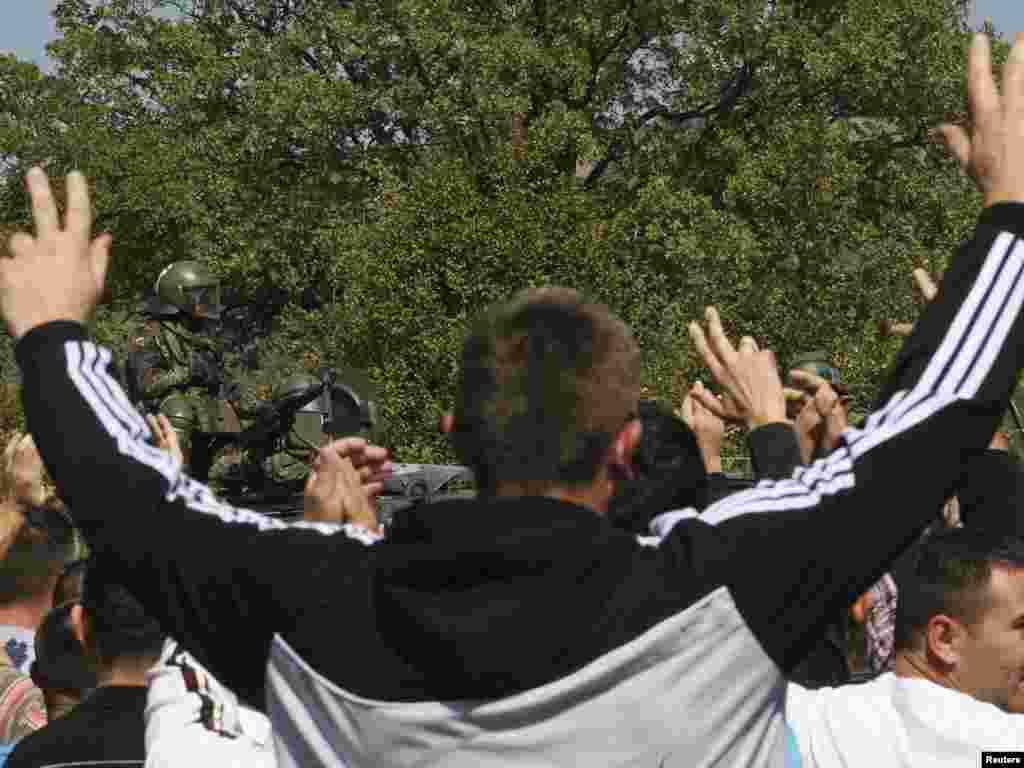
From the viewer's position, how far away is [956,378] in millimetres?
1688

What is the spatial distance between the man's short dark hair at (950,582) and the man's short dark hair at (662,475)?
428mm

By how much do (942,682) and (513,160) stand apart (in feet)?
65.5

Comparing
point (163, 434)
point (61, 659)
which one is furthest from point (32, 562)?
point (163, 434)

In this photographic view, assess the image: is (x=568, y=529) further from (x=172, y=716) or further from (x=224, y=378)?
(x=224, y=378)

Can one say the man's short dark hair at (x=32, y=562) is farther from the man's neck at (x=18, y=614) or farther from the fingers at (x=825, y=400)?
the fingers at (x=825, y=400)

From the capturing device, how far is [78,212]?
1881mm

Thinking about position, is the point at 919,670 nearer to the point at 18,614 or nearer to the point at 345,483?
the point at 345,483

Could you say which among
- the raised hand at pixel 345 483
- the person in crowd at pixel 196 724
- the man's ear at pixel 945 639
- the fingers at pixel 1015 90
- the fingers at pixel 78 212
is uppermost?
the fingers at pixel 78 212

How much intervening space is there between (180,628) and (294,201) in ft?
77.0

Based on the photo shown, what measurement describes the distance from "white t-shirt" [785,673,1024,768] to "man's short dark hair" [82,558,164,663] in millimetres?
1086

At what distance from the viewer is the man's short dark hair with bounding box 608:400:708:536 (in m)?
2.58

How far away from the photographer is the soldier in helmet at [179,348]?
362 inches

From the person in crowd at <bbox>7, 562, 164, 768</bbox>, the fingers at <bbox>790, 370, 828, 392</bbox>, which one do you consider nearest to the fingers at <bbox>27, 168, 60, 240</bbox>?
the person in crowd at <bbox>7, 562, 164, 768</bbox>

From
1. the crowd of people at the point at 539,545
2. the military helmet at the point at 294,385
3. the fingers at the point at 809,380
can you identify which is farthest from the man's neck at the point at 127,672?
the military helmet at the point at 294,385
